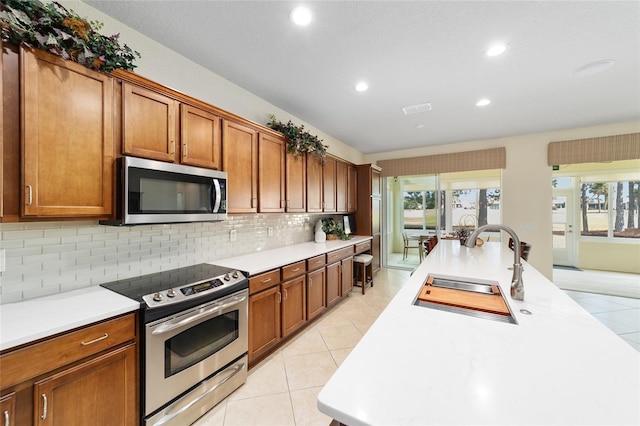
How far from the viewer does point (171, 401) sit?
5.13 ft

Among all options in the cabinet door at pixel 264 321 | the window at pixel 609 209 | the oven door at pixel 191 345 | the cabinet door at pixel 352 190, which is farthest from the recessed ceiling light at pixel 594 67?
the window at pixel 609 209

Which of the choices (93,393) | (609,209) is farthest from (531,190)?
(93,393)

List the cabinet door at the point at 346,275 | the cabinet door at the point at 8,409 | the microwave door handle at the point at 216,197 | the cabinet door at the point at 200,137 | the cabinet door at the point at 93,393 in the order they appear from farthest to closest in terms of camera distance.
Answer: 1. the cabinet door at the point at 346,275
2. the microwave door handle at the point at 216,197
3. the cabinet door at the point at 200,137
4. the cabinet door at the point at 93,393
5. the cabinet door at the point at 8,409

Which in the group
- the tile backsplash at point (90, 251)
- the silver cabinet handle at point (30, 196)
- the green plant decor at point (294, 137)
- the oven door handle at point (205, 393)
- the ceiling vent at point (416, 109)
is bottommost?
the oven door handle at point (205, 393)

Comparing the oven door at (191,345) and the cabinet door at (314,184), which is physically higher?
the cabinet door at (314,184)

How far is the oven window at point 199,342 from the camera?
158 cm

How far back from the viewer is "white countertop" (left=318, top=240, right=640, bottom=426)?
59cm

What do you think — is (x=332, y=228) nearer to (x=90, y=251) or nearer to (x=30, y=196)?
(x=90, y=251)

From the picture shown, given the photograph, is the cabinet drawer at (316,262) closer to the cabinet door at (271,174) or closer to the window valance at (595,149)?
the cabinet door at (271,174)

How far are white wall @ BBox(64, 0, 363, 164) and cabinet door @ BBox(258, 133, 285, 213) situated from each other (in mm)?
456

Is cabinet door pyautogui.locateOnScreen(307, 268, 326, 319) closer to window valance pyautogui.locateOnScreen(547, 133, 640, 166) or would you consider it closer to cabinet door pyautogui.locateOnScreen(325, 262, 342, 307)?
cabinet door pyautogui.locateOnScreen(325, 262, 342, 307)

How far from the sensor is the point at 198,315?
65.4 inches

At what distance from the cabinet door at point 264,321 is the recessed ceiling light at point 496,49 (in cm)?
281

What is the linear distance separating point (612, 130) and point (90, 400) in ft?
22.1
